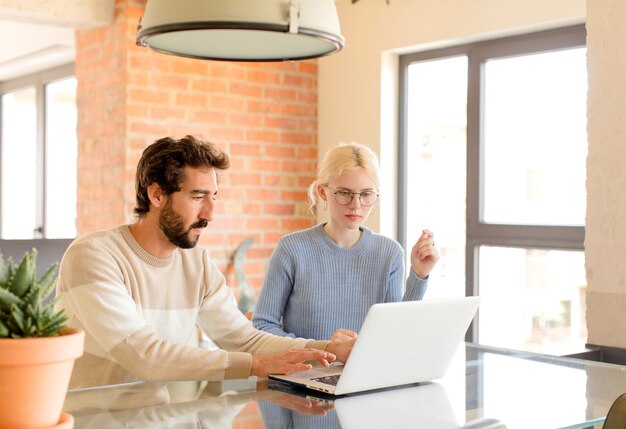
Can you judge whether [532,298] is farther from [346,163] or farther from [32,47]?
[32,47]

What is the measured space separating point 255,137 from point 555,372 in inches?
116

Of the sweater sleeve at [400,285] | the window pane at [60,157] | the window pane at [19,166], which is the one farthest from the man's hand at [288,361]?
the window pane at [19,166]

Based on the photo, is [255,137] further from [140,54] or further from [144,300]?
[144,300]

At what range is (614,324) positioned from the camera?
2.75 metres

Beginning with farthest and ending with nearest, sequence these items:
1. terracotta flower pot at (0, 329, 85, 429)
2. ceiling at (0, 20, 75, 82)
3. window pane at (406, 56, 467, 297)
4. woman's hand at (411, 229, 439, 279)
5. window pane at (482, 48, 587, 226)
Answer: ceiling at (0, 20, 75, 82) → window pane at (406, 56, 467, 297) → window pane at (482, 48, 587, 226) → woman's hand at (411, 229, 439, 279) → terracotta flower pot at (0, 329, 85, 429)

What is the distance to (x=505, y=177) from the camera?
4184 mm

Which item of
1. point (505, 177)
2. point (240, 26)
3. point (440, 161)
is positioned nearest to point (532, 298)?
point (505, 177)

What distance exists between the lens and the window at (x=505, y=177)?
389 cm

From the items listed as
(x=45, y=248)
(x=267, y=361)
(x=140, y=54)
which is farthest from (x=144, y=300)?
(x=140, y=54)

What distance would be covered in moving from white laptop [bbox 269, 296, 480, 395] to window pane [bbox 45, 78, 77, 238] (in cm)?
501

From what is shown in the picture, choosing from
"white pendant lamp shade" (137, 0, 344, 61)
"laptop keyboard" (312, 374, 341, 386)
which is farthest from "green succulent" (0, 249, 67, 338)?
"laptop keyboard" (312, 374, 341, 386)

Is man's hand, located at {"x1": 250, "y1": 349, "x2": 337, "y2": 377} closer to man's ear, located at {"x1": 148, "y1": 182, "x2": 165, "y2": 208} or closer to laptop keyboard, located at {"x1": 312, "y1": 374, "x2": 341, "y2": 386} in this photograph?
laptop keyboard, located at {"x1": 312, "y1": 374, "x2": 341, "y2": 386}

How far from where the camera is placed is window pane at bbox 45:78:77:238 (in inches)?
259

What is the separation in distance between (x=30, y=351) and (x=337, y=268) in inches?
66.5
